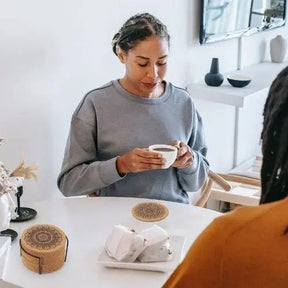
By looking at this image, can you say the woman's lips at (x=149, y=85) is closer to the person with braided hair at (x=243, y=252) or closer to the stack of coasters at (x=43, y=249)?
the stack of coasters at (x=43, y=249)

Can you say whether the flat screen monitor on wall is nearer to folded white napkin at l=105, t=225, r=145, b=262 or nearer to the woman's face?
the woman's face

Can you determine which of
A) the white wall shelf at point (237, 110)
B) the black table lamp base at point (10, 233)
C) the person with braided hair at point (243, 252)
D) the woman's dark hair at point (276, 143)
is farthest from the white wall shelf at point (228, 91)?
the person with braided hair at point (243, 252)

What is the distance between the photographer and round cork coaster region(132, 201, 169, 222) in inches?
61.3

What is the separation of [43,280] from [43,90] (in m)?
0.91

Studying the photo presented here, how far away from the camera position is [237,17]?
3100 mm

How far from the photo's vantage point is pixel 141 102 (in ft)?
5.98

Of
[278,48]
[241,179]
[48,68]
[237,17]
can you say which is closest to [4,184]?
[48,68]

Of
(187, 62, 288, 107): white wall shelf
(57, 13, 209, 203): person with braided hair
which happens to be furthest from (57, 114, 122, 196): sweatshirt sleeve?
(187, 62, 288, 107): white wall shelf

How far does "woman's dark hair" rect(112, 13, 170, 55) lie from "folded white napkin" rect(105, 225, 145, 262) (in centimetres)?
74

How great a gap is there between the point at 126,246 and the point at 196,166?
24.1 inches

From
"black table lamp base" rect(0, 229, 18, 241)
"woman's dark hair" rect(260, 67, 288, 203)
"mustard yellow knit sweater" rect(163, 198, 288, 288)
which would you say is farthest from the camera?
"black table lamp base" rect(0, 229, 18, 241)

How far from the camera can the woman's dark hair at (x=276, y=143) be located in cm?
81

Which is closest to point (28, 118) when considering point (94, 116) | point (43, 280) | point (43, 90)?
point (43, 90)

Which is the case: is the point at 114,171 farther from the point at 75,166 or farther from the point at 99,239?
the point at 99,239
